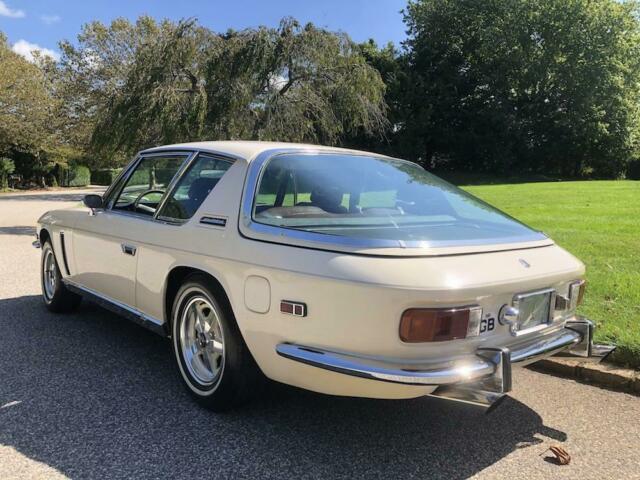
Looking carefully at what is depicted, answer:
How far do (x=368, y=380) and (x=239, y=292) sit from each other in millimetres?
867

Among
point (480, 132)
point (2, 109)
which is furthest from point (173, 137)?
point (480, 132)

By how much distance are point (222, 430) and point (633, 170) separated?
1664 inches

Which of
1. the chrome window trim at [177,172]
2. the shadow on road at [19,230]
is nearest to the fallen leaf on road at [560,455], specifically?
the chrome window trim at [177,172]

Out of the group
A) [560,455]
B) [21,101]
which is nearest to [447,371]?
[560,455]

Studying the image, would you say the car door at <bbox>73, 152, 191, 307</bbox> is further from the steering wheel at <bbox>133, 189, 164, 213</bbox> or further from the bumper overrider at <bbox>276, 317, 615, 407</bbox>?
the bumper overrider at <bbox>276, 317, 615, 407</bbox>

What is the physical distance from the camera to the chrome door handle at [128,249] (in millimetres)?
3915

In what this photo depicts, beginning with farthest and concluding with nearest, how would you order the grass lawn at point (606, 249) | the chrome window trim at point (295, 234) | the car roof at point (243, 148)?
the grass lawn at point (606, 249), the car roof at point (243, 148), the chrome window trim at point (295, 234)

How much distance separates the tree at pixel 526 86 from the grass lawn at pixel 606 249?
2276 centimetres

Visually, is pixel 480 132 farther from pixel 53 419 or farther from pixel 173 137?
pixel 53 419

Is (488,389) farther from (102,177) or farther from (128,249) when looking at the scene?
(102,177)

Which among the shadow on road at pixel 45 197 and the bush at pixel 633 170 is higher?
the bush at pixel 633 170

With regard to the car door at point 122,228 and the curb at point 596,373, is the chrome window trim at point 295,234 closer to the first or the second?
the car door at point 122,228

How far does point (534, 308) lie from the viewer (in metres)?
2.94

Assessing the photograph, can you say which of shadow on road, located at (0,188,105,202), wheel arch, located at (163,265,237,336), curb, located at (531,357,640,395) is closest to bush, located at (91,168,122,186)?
shadow on road, located at (0,188,105,202)
